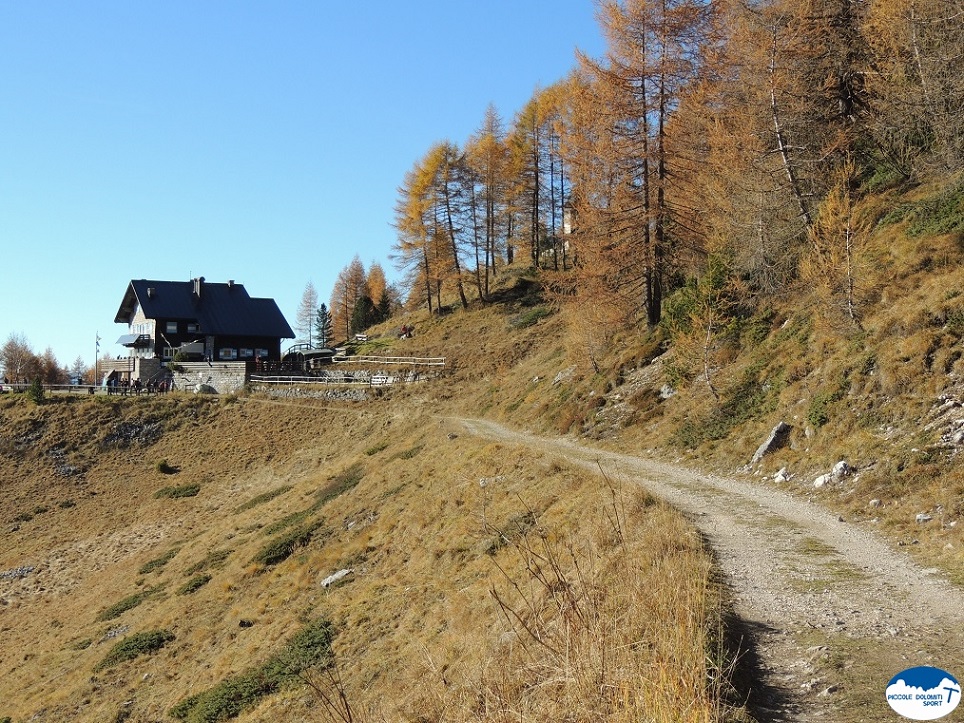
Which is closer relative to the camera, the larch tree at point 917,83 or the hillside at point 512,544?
the hillside at point 512,544

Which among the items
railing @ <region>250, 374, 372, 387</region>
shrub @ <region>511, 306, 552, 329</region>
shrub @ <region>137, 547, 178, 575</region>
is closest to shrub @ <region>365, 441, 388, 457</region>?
shrub @ <region>137, 547, 178, 575</region>

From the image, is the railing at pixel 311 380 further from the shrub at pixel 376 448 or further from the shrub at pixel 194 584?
the shrub at pixel 194 584

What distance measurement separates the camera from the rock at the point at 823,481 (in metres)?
13.9

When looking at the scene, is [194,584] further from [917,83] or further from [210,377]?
[210,377]

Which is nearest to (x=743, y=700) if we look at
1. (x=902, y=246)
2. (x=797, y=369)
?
(x=797, y=369)

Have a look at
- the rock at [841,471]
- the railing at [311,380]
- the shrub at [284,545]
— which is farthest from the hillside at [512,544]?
the railing at [311,380]

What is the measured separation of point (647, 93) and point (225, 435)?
34.4 m

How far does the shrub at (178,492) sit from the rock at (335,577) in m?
23.6

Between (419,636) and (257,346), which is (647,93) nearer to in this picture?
(419,636)

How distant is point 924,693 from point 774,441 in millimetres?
12214

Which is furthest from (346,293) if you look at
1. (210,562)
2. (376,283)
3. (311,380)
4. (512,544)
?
(512,544)

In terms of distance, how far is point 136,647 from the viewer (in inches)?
704

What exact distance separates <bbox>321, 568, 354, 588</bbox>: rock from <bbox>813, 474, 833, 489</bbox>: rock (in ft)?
36.0

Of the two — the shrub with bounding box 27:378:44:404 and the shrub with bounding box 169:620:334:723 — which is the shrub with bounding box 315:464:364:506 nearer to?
the shrub with bounding box 169:620:334:723
